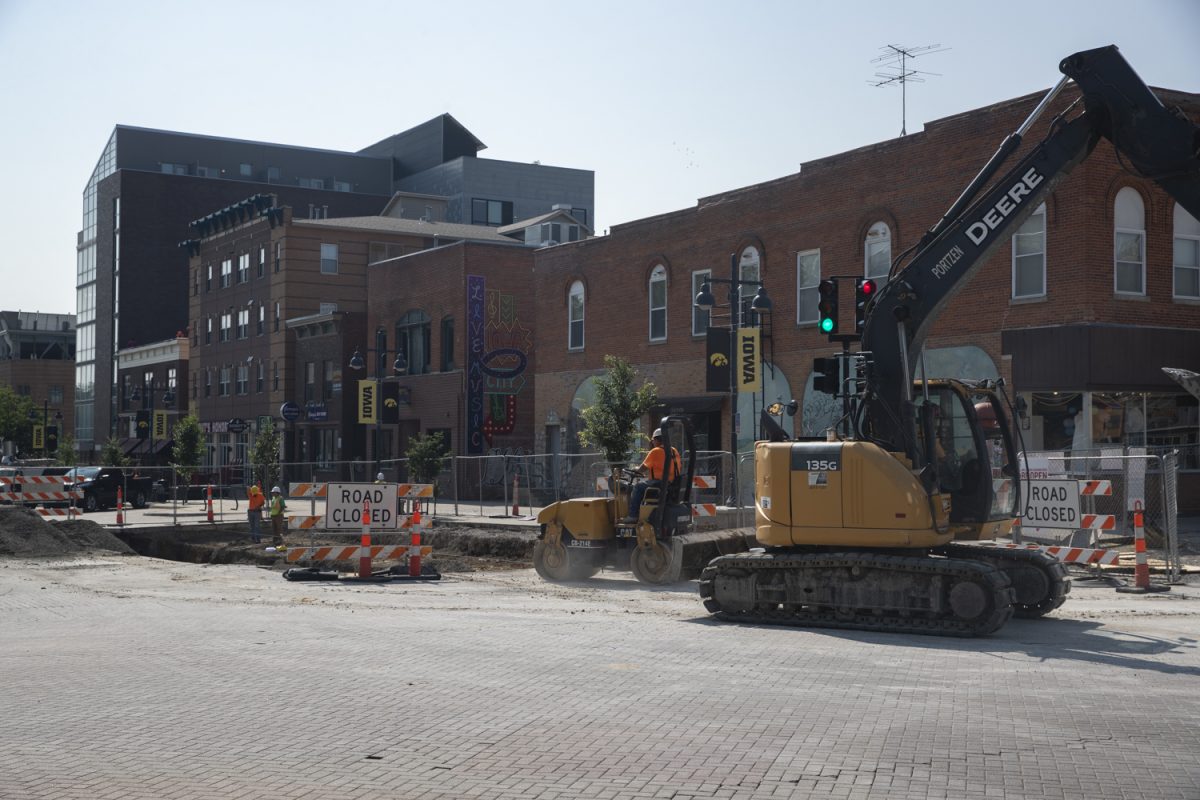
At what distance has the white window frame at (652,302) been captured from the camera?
39.1 meters

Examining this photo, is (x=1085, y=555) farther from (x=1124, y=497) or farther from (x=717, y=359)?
(x=717, y=359)

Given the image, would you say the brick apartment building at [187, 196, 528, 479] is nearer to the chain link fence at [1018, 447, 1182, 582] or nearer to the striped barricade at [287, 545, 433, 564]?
the striped barricade at [287, 545, 433, 564]

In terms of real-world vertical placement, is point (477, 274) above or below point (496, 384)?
above

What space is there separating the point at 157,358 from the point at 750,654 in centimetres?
7446

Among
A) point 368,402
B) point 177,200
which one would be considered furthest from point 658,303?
point 177,200

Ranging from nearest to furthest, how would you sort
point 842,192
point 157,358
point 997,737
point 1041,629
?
1. point 997,737
2. point 1041,629
3. point 842,192
4. point 157,358

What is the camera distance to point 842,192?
32.8 m

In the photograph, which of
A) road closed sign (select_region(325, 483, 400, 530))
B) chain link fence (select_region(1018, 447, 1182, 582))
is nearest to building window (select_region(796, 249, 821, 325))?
chain link fence (select_region(1018, 447, 1182, 582))

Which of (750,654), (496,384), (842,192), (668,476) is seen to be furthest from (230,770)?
(496,384)

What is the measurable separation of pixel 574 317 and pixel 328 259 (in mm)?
23750

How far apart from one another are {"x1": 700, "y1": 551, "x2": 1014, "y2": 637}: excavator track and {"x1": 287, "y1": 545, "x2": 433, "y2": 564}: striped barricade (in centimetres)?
742

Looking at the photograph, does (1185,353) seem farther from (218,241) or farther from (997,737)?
(218,241)

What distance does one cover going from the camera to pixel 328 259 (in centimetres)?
6284

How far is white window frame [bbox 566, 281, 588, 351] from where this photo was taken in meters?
Answer: 42.5
